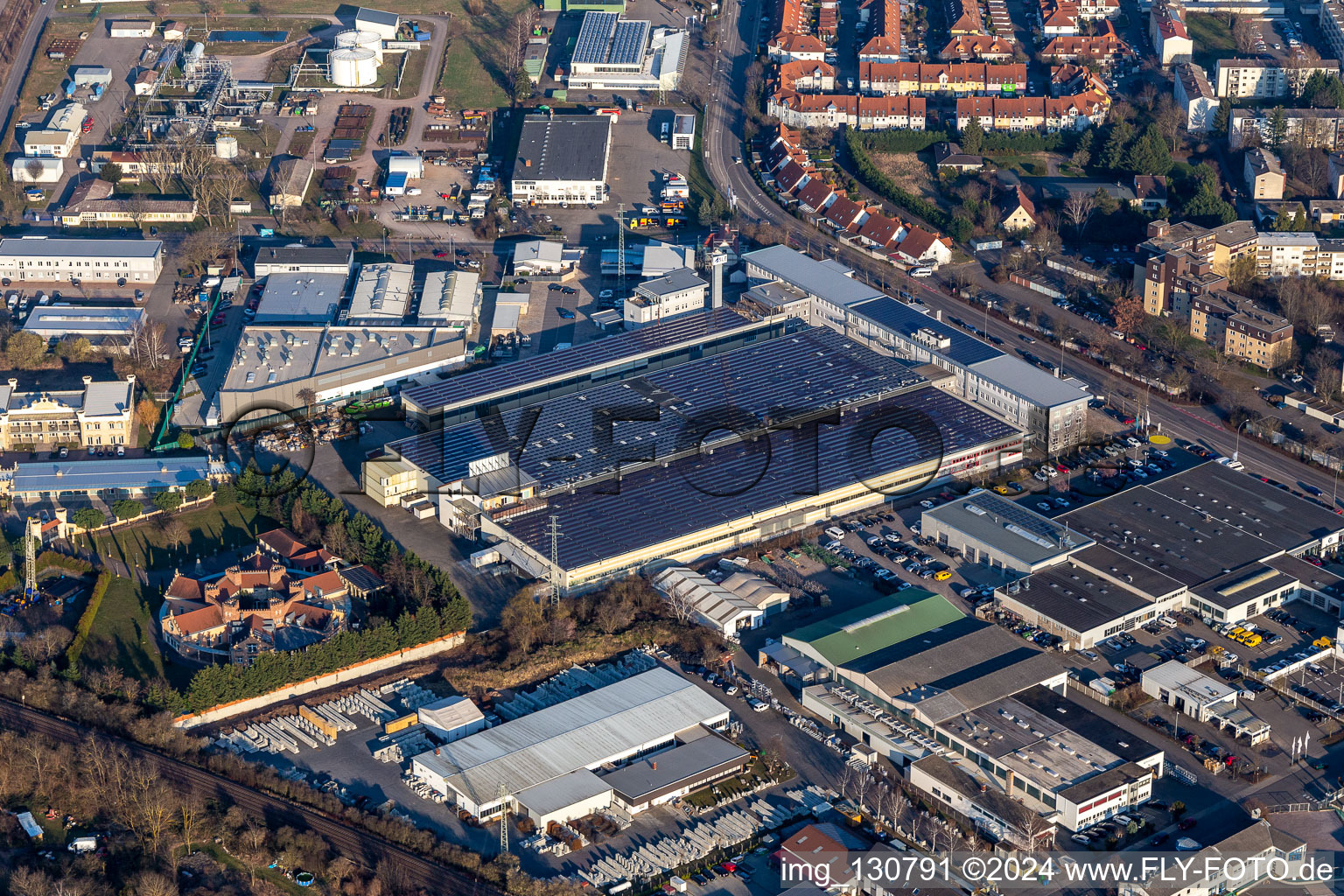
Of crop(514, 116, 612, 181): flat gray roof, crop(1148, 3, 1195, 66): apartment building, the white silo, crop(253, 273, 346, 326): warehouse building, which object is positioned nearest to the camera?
crop(253, 273, 346, 326): warehouse building

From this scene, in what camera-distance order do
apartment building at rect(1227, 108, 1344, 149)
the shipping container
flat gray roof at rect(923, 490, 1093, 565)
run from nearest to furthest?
the shipping container → flat gray roof at rect(923, 490, 1093, 565) → apartment building at rect(1227, 108, 1344, 149)

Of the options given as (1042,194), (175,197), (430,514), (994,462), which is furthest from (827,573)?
(175,197)

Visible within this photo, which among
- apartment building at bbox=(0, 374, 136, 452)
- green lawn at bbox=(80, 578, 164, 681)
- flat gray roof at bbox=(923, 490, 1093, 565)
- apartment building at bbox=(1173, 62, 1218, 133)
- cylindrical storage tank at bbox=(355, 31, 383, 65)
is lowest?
green lawn at bbox=(80, 578, 164, 681)

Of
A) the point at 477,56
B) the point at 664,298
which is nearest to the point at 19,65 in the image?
the point at 477,56

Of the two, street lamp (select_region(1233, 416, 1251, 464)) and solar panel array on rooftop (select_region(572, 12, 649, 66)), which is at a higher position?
solar panel array on rooftop (select_region(572, 12, 649, 66))

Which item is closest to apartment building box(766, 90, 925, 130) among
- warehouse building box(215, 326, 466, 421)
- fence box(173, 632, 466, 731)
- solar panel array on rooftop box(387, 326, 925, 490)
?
solar panel array on rooftop box(387, 326, 925, 490)

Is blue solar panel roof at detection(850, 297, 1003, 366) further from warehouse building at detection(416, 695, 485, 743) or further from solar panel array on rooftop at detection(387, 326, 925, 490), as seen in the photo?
warehouse building at detection(416, 695, 485, 743)

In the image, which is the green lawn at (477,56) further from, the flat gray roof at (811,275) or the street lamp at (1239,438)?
the street lamp at (1239,438)
